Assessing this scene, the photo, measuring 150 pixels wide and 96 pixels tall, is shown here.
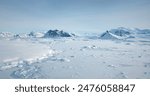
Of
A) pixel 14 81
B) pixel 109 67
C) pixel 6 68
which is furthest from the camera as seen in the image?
pixel 109 67

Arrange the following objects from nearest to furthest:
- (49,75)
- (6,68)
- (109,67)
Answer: (49,75) → (6,68) → (109,67)

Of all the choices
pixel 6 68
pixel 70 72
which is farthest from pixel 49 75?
pixel 6 68

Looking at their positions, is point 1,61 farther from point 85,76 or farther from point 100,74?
point 100,74

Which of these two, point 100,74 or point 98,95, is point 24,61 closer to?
point 100,74

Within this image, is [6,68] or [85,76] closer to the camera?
[85,76]

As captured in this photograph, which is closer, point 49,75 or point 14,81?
point 14,81

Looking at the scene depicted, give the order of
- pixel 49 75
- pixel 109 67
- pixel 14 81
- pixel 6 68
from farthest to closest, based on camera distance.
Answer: pixel 109 67 < pixel 6 68 < pixel 49 75 < pixel 14 81

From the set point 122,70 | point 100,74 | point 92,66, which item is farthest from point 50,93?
point 122,70

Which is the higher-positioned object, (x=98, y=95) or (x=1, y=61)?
(x=1, y=61)

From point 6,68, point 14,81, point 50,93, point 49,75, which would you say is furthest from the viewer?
point 6,68
